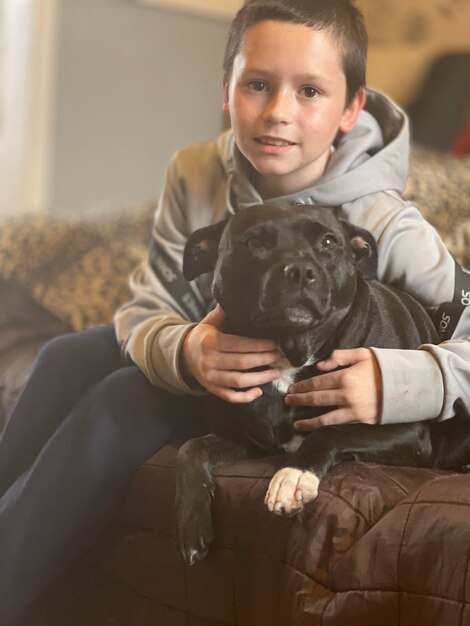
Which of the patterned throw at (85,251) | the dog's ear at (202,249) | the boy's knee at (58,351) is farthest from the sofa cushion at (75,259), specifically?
the dog's ear at (202,249)

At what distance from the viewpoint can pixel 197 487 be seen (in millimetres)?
884

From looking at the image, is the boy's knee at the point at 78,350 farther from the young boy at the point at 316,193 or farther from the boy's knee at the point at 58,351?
the young boy at the point at 316,193

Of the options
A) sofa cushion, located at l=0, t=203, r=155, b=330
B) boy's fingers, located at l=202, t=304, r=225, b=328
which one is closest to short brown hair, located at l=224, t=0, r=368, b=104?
boy's fingers, located at l=202, t=304, r=225, b=328

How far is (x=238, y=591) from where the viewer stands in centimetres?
85

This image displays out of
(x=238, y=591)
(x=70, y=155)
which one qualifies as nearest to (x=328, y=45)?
(x=238, y=591)

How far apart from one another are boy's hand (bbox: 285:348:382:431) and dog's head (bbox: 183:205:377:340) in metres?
0.04

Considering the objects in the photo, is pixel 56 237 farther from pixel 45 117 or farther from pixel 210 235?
pixel 45 117

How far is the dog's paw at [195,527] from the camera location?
0.86 m

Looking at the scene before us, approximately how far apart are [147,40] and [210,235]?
1.19 metres

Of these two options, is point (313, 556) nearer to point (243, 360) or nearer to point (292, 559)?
point (292, 559)

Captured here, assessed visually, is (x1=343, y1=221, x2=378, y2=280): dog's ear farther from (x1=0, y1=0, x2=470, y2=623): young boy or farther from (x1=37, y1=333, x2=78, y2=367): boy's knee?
(x1=37, y1=333, x2=78, y2=367): boy's knee

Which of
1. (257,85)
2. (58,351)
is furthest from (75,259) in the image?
(257,85)

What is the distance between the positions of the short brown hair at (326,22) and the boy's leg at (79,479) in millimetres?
372

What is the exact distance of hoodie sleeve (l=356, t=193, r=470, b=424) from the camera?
0.86m
